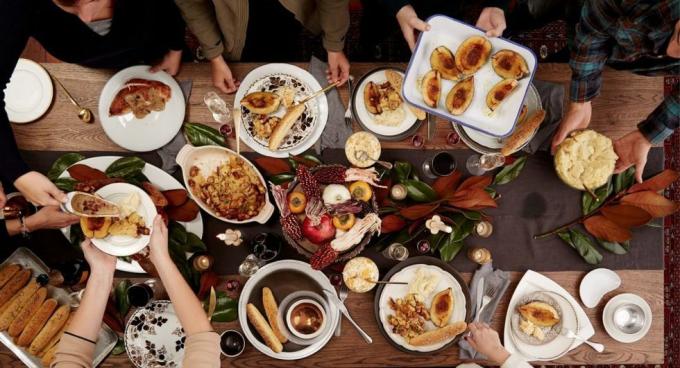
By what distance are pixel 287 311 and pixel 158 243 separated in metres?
0.46

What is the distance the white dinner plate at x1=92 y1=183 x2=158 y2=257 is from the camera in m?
1.37

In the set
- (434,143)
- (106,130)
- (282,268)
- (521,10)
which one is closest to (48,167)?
(106,130)

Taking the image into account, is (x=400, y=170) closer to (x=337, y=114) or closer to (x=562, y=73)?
(x=337, y=114)

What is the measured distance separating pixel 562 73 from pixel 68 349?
→ 1843mm

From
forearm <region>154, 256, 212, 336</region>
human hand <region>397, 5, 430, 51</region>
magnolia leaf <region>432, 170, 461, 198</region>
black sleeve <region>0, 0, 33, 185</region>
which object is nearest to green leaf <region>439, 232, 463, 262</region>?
magnolia leaf <region>432, 170, 461, 198</region>

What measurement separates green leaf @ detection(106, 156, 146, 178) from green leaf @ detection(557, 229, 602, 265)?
4.86ft

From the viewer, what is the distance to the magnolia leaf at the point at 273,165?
5.03 feet

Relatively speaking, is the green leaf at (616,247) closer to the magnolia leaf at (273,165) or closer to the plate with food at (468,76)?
the plate with food at (468,76)

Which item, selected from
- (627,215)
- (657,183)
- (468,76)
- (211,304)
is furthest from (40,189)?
(657,183)

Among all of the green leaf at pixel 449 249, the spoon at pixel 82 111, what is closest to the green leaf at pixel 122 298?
the spoon at pixel 82 111

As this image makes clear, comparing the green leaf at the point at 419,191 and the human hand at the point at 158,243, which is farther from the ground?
the green leaf at the point at 419,191

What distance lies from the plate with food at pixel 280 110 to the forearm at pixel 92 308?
63 centimetres

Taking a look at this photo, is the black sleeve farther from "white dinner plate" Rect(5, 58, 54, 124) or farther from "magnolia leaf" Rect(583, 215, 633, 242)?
"magnolia leaf" Rect(583, 215, 633, 242)

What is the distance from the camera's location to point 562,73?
1629mm
